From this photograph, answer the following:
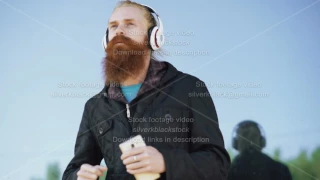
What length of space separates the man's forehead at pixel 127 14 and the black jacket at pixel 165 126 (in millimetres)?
183

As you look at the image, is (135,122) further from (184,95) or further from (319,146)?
(319,146)

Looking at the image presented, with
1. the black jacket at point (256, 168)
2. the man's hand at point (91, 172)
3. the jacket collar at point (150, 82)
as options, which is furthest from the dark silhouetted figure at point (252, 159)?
the man's hand at point (91, 172)

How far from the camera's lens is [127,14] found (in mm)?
1339

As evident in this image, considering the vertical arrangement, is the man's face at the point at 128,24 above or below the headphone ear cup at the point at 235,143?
above

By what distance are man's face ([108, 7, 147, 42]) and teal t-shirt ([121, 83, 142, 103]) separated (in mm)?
136

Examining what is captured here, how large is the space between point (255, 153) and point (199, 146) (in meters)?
0.89

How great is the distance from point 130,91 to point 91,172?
0.93ft

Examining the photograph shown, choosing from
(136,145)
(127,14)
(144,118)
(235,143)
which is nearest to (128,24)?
(127,14)

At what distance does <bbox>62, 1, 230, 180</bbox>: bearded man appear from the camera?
3.52 ft

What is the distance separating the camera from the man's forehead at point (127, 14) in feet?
4.37

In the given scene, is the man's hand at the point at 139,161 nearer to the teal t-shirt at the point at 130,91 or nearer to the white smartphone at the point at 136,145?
the white smartphone at the point at 136,145

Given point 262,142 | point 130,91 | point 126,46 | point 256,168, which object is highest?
point 126,46

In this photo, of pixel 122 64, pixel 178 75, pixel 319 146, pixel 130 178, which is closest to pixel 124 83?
pixel 122 64

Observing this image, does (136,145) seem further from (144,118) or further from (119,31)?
(119,31)
